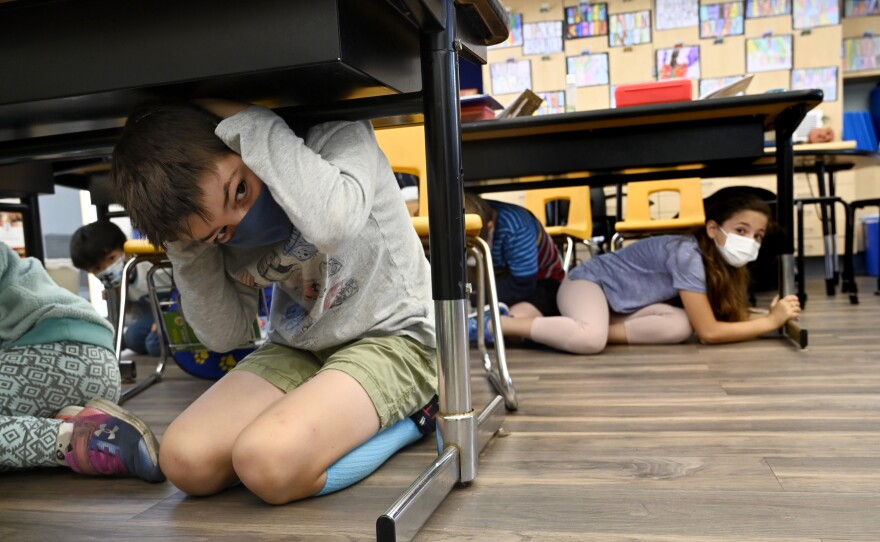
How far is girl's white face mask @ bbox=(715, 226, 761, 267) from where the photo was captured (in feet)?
6.30

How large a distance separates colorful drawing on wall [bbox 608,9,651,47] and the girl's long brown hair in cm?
332

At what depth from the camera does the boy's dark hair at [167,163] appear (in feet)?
2.58

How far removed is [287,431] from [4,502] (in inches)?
17.4

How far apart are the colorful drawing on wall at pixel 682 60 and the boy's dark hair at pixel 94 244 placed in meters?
3.94

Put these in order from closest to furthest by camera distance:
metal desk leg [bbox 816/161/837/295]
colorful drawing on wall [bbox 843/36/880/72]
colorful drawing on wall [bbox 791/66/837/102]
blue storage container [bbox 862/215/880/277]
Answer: metal desk leg [bbox 816/161/837/295] < blue storage container [bbox 862/215/880/277] < colorful drawing on wall [bbox 791/66/837/102] < colorful drawing on wall [bbox 843/36/880/72]

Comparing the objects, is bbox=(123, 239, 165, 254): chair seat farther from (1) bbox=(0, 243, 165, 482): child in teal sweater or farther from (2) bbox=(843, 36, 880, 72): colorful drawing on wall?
(2) bbox=(843, 36, 880, 72): colorful drawing on wall

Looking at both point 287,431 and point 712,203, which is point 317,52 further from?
point 712,203

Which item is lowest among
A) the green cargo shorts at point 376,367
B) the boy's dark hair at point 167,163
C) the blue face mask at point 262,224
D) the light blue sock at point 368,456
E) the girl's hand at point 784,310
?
the light blue sock at point 368,456

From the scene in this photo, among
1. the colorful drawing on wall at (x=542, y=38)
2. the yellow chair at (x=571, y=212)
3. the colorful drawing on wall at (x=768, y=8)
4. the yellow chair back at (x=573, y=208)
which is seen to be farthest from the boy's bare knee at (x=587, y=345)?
the colorful drawing on wall at (x=768, y=8)

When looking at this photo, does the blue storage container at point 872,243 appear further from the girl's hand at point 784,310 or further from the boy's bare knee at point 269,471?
the boy's bare knee at point 269,471

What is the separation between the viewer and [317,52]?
2.03 feet

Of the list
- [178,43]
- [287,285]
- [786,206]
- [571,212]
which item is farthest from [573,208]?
[178,43]

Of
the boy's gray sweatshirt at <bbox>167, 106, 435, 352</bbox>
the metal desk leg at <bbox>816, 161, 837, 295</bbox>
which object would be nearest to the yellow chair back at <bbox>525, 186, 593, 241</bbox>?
the metal desk leg at <bbox>816, 161, 837, 295</bbox>

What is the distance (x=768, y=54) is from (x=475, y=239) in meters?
4.25
